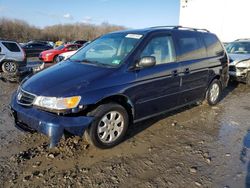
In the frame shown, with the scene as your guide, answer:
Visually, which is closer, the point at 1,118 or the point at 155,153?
the point at 155,153

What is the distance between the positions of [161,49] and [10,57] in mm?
8780

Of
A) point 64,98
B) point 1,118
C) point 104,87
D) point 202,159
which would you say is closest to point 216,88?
point 202,159

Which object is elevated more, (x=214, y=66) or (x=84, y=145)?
(x=214, y=66)

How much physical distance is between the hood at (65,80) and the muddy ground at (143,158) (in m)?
0.91

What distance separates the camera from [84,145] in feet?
13.0

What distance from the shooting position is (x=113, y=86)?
373 cm

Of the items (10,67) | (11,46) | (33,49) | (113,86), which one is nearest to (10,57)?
(10,67)

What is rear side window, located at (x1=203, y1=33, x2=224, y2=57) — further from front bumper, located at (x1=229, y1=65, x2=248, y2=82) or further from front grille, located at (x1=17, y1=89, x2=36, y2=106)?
front grille, located at (x1=17, y1=89, x2=36, y2=106)

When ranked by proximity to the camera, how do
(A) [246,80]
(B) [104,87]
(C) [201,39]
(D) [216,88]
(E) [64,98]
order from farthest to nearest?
(A) [246,80]
(D) [216,88]
(C) [201,39]
(B) [104,87]
(E) [64,98]

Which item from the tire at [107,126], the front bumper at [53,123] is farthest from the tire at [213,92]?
the front bumper at [53,123]

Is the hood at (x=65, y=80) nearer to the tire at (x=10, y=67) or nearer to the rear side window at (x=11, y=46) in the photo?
the tire at (x=10, y=67)

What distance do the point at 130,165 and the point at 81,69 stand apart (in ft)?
5.35

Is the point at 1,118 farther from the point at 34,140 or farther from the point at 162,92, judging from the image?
the point at 162,92

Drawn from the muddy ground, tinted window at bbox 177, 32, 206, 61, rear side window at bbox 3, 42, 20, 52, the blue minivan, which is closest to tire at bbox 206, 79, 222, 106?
the blue minivan
